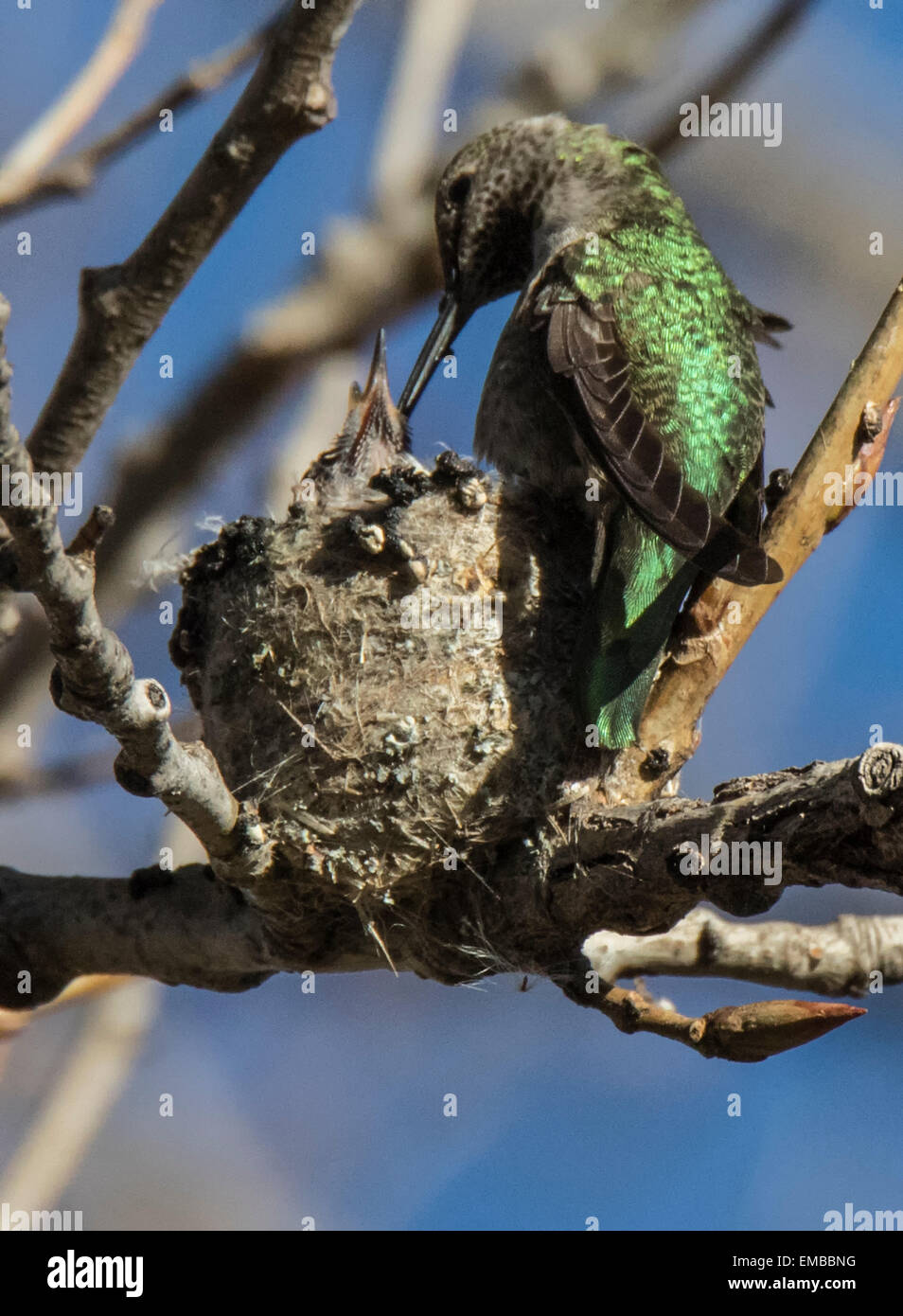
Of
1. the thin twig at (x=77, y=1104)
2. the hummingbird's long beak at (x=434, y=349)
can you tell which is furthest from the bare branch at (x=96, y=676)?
the hummingbird's long beak at (x=434, y=349)

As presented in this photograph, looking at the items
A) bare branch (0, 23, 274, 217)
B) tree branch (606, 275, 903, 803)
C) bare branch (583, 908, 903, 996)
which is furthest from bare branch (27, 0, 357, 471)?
bare branch (583, 908, 903, 996)

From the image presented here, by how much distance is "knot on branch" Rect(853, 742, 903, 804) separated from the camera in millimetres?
2055

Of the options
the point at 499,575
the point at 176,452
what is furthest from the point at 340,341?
the point at 499,575

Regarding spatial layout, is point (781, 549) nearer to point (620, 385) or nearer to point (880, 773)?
point (620, 385)

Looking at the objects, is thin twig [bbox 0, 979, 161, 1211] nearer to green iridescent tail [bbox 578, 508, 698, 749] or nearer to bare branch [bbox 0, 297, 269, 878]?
bare branch [bbox 0, 297, 269, 878]

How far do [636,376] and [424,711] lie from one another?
3.41 feet

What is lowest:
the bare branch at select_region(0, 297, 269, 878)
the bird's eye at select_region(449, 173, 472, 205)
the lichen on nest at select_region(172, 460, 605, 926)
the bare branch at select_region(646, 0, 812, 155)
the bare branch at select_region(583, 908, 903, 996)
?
the bare branch at select_region(583, 908, 903, 996)

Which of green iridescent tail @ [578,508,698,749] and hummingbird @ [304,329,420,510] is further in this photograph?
hummingbird @ [304,329,420,510]

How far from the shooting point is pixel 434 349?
16.3ft

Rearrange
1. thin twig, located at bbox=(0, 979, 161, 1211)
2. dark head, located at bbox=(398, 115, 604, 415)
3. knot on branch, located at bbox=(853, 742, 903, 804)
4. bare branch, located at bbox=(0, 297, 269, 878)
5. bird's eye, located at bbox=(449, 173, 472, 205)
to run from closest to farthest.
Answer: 1. bare branch, located at bbox=(0, 297, 269, 878)
2. knot on branch, located at bbox=(853, 742, 903, 804)
3. thin twig, located at bbox=(0, 979, 161, 1211)
4. dark head, located at bbox=(398, 115, 604, 415)
5. bird's eye, located at bbox=(449, 173, 472, 205)

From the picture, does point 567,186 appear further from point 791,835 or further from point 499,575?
point 791,835

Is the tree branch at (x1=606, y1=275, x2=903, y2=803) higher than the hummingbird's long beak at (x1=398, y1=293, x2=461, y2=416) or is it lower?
lower

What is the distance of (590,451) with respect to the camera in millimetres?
3646

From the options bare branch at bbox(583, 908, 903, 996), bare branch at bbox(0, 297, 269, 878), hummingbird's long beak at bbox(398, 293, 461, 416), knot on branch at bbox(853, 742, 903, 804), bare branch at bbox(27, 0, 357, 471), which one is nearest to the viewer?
bare branch at bbox(0, 297, 269, 878)
